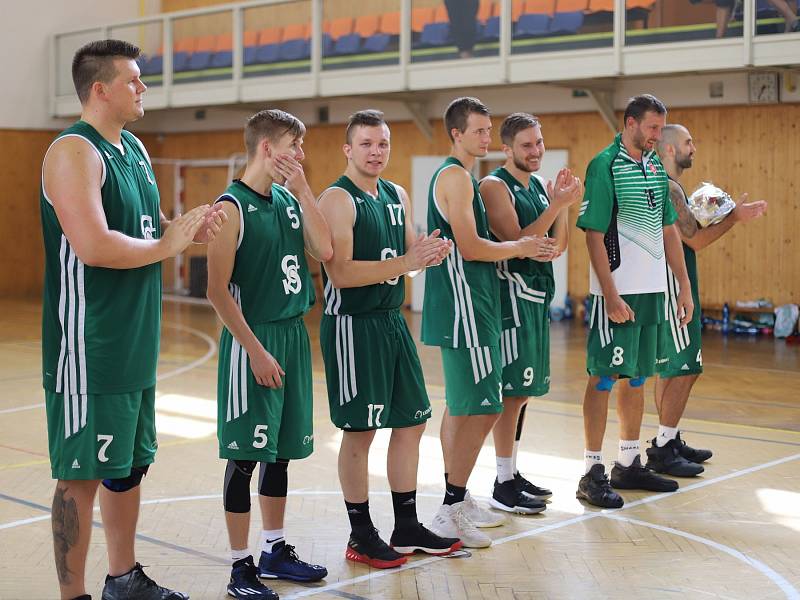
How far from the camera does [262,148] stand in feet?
13.5

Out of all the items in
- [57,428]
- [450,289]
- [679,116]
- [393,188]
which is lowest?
[57,428]

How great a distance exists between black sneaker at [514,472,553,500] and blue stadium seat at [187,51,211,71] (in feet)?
44.4

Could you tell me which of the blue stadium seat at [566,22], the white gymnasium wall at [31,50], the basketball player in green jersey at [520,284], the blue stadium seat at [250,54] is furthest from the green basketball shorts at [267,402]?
the white gymnasium wall at [31,50]

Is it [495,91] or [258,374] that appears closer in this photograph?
[258,374]

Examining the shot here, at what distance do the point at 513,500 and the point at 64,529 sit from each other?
8.06 feet

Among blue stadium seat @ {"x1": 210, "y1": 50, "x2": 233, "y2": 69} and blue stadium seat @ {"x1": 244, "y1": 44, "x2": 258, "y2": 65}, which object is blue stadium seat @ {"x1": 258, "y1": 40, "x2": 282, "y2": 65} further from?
blue stadium seat @ {"x1": 210, "y1": 50, "x2": 233, "y2": 69}

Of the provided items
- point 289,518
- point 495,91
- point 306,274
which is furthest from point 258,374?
point 495,91

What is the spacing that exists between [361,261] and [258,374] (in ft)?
2.29

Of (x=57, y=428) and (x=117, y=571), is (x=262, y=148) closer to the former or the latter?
(x=57, y=428)

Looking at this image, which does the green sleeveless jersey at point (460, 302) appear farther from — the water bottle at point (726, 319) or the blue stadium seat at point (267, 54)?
the blue stadium seat at point (267, 54)

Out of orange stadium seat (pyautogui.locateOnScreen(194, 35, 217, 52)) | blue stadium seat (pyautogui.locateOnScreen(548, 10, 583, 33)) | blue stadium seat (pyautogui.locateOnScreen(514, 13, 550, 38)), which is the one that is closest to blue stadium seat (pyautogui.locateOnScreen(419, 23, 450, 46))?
blue stadium seat (pyautogui.locateOnScreen(514, 13, 550, 38))

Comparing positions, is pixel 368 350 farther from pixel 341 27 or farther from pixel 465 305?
pixel 341 27

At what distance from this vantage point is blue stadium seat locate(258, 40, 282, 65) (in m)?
16.6

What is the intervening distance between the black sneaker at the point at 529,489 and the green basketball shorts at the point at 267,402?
1.61 m
